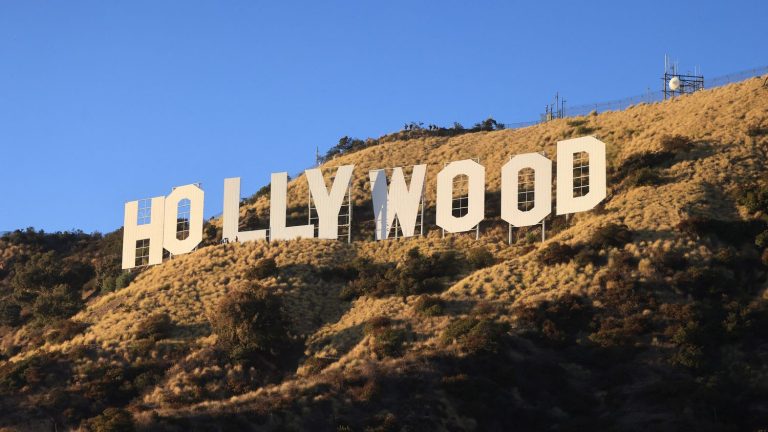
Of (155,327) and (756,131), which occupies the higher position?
(756,131)

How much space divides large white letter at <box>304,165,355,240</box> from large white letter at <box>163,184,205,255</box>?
782cm

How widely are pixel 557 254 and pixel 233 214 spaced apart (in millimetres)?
25529

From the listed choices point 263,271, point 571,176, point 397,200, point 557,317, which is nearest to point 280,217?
point 263,271

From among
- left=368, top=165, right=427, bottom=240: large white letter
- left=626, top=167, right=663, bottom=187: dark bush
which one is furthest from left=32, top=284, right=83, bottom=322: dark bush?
left=626, top=167, right=663, bottom=187: dark bush

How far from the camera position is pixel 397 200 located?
87.0m

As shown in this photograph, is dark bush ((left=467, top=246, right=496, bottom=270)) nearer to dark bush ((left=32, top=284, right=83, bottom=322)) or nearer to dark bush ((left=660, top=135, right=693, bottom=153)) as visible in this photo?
dark bush ((left=660, top=135, right=693, bottom=153))

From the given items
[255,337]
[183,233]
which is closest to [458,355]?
[255,337]

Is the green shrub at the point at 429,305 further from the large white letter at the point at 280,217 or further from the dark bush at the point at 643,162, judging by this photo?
the dark bush at the point at 643,162

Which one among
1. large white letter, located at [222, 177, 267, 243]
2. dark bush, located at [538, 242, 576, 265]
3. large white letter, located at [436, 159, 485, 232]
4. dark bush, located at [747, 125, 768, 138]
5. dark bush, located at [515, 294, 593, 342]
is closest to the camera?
dark bush, located at [515, 294, 593, 342]

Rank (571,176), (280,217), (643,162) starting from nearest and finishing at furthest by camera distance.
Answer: (571,176) → (643,162) → (280,217)

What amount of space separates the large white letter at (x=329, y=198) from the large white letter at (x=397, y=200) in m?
2.13

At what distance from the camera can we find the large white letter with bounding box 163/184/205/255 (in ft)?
A: 296

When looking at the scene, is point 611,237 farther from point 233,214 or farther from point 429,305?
point 233,214

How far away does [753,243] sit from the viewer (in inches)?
2950
